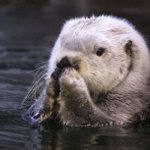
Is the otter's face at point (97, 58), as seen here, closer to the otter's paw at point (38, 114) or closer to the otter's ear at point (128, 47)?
the otter's ear at point (128, 47)

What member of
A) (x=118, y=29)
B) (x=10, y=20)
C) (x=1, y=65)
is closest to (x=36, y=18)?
(x=10, y=20)

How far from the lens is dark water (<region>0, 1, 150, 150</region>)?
6.87m

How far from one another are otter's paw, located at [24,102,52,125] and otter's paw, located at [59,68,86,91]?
15.3 inches

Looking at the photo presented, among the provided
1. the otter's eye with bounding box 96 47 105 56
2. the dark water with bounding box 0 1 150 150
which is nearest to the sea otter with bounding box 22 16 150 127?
the otter's eye with bounding box 96 47 105 56

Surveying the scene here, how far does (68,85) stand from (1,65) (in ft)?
12.9

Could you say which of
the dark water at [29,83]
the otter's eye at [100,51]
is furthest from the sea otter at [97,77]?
the dark water at [29,83]

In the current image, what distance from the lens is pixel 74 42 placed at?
7422 mm

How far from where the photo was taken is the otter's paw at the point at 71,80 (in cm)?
724

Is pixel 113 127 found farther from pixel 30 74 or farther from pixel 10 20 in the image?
pixel 10 20

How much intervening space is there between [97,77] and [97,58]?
234mm

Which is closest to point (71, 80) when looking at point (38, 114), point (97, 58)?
point (97, 58)

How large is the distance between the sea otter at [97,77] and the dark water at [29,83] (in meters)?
0.17

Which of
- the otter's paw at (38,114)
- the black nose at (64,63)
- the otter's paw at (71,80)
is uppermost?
the black nose at (64,63)

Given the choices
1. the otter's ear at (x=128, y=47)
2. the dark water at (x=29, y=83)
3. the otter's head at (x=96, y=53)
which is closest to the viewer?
the dark water at (x=29, y=83)
